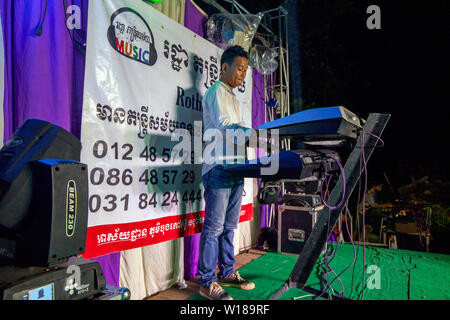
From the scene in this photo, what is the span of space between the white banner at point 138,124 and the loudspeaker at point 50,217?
685 millimetres

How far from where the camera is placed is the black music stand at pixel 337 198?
133 cm

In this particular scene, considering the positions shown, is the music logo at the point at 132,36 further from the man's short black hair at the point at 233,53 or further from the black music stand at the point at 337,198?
the black music stand at the point at 337,198

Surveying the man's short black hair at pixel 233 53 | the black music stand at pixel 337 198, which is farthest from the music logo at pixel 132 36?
the black music stand at pixel 337 198

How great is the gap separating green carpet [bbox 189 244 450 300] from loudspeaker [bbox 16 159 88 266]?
128 cm

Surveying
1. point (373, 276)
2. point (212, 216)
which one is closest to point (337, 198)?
point (212, 216)

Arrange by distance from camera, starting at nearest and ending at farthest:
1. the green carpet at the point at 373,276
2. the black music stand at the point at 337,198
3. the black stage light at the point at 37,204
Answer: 1. the black stage light at the point at 37,204
2. the black music stand at the point at 337,198
3. the green carpet at the point at 373,276

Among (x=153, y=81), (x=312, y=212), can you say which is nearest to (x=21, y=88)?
(x=153, y=81)

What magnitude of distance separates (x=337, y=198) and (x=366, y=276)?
3.90 ft

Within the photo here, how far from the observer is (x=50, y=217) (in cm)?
65

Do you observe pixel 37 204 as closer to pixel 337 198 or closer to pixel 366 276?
pixel 337 198

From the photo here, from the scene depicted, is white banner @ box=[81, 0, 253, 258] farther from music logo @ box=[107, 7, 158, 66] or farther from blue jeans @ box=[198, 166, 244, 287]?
blue jeans @ box=[198, 166, 244, 287]

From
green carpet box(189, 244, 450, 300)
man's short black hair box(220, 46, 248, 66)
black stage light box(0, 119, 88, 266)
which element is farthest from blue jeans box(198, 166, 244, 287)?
black stage light box(0, 119, 88, 266)

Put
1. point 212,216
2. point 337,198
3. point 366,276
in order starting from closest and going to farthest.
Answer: point 337,198
point 212,216
point 366,276
